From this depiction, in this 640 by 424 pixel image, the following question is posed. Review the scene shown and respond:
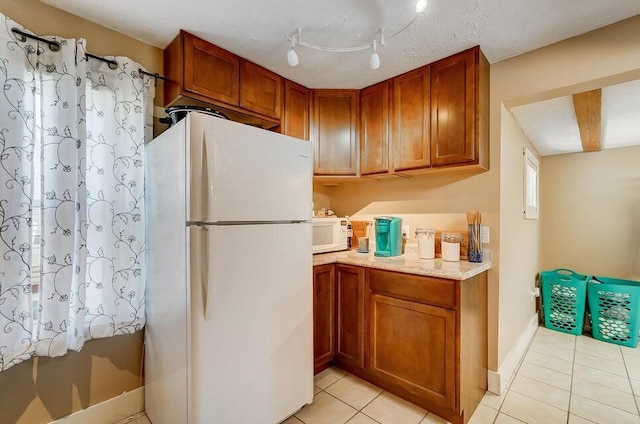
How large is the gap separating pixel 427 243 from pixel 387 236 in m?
0.31

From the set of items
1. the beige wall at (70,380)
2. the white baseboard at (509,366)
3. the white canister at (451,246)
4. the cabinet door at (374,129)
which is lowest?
the white baseboard at (509,366)

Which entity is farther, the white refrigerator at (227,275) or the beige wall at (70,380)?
the beige wall at (70,380)

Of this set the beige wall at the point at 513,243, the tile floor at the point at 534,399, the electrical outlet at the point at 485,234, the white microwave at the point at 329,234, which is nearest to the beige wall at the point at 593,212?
the beige wall at the point at 513,243

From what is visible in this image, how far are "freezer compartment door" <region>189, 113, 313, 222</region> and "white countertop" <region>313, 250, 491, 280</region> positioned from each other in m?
0.58

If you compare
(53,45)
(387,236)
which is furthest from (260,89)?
(387,236)

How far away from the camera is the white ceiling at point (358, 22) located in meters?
1.48

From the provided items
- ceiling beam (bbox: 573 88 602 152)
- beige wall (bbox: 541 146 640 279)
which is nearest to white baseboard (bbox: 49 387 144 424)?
ceiling beam (bbox: 573 88 602 152)

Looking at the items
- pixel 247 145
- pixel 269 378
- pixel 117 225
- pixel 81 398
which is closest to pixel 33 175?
pixel 117 225

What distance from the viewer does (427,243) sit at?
215 centimetres

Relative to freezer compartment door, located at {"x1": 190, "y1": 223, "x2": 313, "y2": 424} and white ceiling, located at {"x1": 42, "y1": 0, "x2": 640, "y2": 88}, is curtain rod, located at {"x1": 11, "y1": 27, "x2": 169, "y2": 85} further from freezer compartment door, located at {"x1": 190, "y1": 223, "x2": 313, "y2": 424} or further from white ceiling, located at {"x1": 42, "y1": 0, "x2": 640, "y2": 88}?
freezer compartment door, located at {"x1": 190, "y1": 223, "x2": 313, "y2": 424}

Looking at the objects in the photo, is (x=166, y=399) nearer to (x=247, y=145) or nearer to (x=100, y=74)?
(x=247, y=145)

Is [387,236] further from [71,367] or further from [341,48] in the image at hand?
[71,367]

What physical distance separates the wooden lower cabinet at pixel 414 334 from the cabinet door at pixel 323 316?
0.01 meters

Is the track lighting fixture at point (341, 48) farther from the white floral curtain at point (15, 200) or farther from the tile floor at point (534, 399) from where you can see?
the tile floor at point (534, 399)
